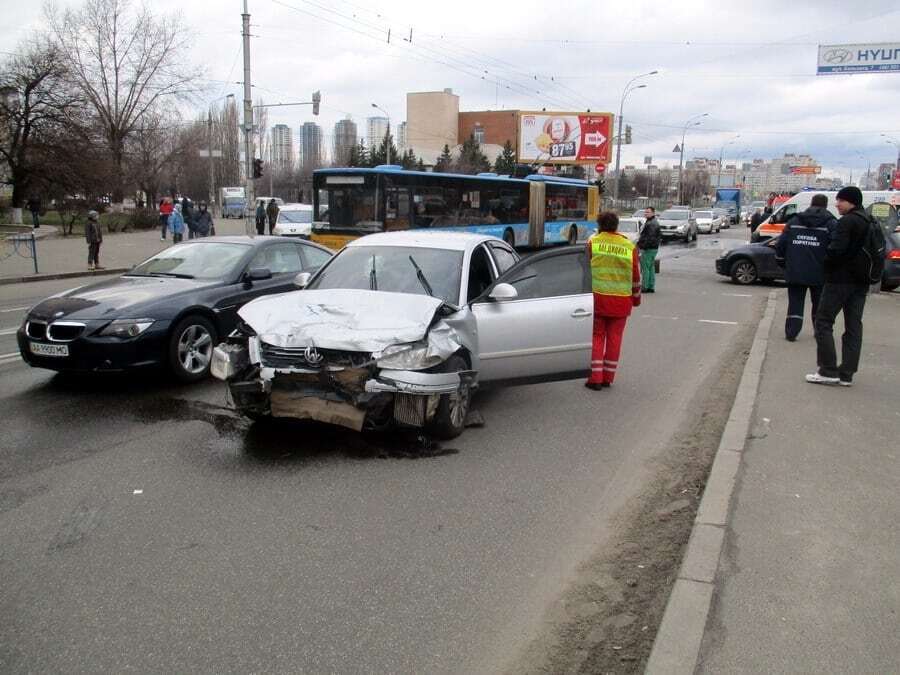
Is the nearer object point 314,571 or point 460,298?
point 314,571

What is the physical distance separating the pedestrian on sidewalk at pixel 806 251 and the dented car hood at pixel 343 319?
245 inches

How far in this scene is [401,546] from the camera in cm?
417

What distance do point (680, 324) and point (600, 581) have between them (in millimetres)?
9689

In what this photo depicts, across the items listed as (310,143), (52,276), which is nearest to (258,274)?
(52,276)

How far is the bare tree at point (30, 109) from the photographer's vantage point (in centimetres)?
4097

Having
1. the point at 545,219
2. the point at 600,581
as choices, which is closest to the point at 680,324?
the point at 600,581

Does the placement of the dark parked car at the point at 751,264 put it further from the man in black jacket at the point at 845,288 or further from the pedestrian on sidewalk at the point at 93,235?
the pedestrian on sidewalk at the point at 93,235

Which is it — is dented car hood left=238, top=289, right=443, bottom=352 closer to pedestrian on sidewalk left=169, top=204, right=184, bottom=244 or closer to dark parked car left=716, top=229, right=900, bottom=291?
dark parked car left=716, top=229, right=900, bottom=291

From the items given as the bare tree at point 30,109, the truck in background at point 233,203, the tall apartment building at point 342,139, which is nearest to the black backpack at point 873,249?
the bare tree at point 30,109

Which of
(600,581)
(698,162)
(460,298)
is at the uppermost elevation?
(698,162)

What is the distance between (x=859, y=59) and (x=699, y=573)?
113 feet

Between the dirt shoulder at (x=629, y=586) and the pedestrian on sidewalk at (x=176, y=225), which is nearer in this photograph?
the dirt shoulder at (x=629, y=586)

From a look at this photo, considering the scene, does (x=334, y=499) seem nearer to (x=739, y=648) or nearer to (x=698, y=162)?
(x=739, y=648)

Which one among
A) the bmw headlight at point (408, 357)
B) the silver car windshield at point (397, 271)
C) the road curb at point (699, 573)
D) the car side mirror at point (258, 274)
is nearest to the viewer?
the road curb at point (699, 573)
